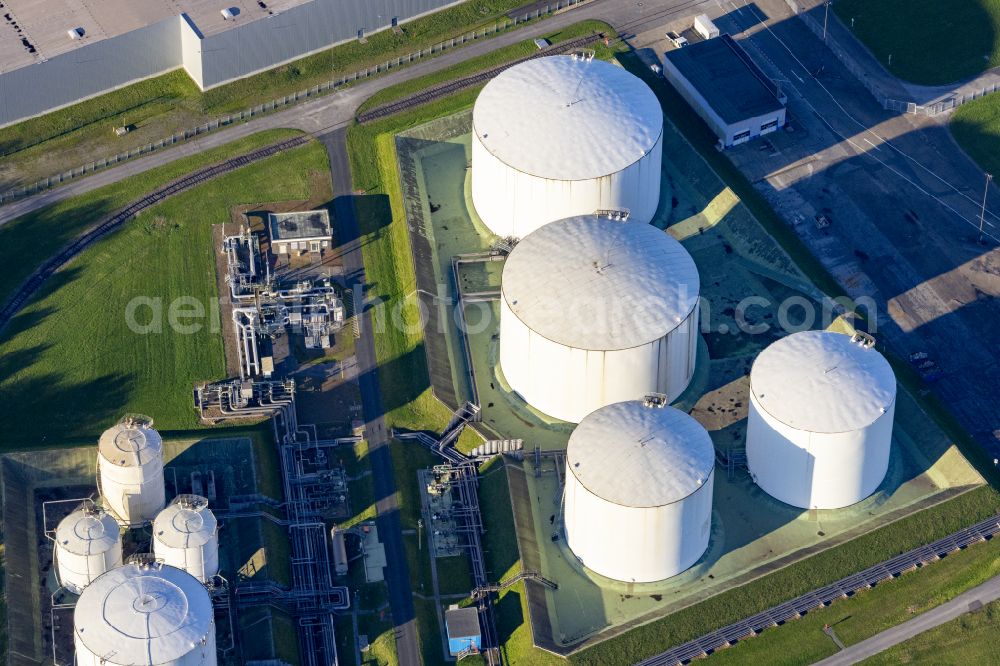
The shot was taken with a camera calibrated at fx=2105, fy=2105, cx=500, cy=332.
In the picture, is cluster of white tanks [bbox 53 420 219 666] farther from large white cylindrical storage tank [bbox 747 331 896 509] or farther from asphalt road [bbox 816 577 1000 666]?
asphalt road [bbox 816 577 1000 666]

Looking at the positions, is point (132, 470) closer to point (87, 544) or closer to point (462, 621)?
point (87, 544)

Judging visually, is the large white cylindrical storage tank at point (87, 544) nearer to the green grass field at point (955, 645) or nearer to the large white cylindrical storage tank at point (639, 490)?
the large white cylindrical storage tank at point (639, 490)

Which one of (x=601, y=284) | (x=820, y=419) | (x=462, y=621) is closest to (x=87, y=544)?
(x=462, y=621)

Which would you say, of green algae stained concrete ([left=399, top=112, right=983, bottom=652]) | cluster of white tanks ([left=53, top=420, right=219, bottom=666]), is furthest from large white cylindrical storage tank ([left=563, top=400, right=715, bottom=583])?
cluster of white tanks ([left=53, top=420, right=219, bottom=666])

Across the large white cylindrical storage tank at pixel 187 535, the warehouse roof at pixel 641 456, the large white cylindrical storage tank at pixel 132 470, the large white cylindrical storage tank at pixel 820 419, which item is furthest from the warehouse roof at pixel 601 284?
the large white cylindrical storage tank at pixel 132 470

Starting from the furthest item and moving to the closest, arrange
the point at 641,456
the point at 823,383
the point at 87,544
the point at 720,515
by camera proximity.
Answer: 1. the point at 720,515
2. the point at 823,383
3. the point at 641,456
4. the point at 87,544

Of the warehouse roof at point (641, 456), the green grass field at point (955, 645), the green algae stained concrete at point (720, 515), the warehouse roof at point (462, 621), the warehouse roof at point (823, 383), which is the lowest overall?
the green grass field at point (955, 645)

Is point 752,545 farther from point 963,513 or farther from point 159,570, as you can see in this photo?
point 159,570
